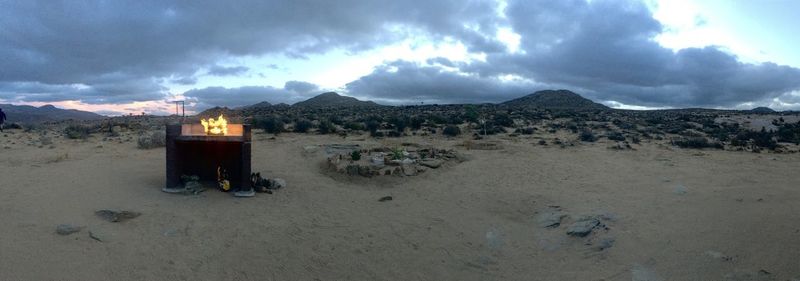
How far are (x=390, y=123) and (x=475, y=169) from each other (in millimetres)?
13244

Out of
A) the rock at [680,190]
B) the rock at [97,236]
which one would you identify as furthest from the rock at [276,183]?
the rock at [680,190]

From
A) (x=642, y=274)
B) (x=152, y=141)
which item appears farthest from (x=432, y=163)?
(x=152, y=141)

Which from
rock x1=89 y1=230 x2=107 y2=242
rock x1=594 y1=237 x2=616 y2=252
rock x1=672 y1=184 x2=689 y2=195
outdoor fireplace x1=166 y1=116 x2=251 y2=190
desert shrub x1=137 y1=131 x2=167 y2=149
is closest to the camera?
rock x1=89 y1=230 x2=107 y2=242

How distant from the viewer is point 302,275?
20.8 feet

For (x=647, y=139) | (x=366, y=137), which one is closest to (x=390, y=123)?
(x=366, y=137)

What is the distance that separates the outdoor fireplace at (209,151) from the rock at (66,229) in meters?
2.77

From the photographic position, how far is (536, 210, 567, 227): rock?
8.31 m

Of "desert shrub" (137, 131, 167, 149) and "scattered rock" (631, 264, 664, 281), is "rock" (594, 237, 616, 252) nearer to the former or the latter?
"scattered rock" (631, 264, 664, 281)

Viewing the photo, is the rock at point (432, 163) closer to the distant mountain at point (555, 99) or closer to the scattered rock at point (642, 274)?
the scattered rock at point (642, 274)

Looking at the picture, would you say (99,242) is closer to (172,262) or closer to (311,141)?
(172,262)

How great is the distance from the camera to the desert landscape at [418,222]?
627 centimetres

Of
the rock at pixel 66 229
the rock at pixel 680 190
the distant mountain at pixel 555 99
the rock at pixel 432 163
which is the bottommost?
the rock at pixel 66 229

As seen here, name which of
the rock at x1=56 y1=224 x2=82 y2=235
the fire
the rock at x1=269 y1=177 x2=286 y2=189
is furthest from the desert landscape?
the fire

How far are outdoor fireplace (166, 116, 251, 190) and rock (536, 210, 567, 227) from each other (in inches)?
240
